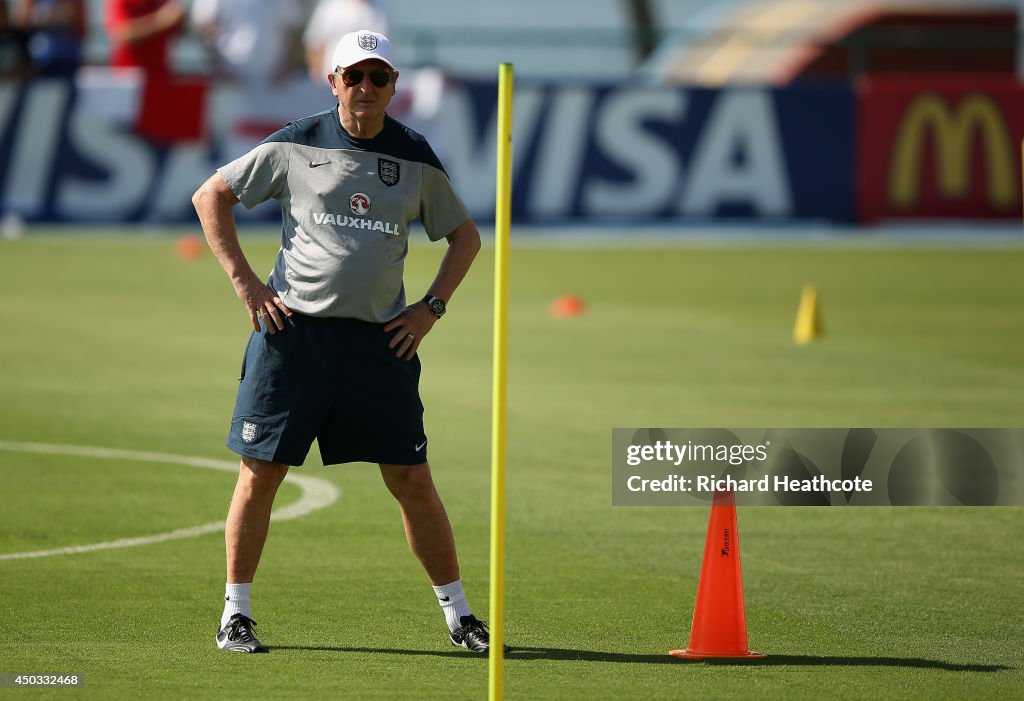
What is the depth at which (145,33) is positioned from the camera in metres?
25.8

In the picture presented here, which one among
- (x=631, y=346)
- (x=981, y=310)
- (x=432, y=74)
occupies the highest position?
(x=432, y=74)

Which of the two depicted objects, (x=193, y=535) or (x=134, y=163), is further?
(x=134, y=163)

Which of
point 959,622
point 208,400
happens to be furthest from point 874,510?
point 208,400

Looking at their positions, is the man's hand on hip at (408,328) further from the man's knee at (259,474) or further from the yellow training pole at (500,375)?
the yellow training pole at (500,375)

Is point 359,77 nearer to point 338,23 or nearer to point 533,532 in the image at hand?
point 533,532

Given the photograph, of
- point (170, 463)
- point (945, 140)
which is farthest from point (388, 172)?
point (945, 140)

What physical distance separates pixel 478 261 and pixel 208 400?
441 inches

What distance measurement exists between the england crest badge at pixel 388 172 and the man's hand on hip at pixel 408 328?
483 mm

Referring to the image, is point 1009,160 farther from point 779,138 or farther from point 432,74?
point 432,74

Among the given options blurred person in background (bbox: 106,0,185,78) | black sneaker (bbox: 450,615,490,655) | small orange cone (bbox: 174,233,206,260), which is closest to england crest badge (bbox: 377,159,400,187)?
black sneaker (bbox: 450,615,490,655)

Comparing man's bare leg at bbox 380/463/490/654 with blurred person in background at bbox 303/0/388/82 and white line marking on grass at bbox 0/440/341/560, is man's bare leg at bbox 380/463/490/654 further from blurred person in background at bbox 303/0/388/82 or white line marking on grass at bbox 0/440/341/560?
blurred person in background at bbox 303/0/388/82

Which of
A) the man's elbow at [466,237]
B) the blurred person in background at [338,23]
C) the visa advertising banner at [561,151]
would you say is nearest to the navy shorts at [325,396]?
the man's elbow at [466,237]

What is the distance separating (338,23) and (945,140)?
949 centimetres

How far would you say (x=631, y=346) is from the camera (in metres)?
16.7
